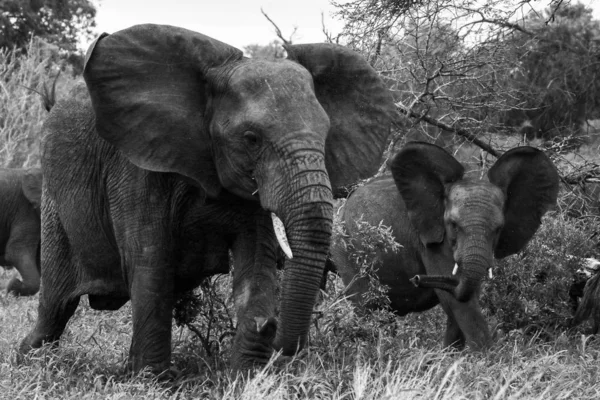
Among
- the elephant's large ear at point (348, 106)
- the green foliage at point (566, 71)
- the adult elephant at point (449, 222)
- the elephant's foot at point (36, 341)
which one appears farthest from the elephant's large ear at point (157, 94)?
the green foliage at point (566, 71)

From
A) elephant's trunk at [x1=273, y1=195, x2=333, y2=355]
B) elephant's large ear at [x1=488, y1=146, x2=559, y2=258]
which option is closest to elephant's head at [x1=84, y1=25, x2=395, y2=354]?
elephant's trunk at [x1=273, y1=195, x2=333, y2=355]

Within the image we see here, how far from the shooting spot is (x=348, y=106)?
5234 mm

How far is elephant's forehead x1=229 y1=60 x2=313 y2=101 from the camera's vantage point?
14.9ft

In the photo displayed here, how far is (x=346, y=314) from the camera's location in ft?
19.5

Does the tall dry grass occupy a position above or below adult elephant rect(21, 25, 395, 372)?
below

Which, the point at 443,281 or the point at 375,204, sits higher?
the point at 375,204

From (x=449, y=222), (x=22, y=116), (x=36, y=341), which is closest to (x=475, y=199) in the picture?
(x=449, y=222)

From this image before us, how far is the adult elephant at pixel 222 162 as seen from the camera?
4.41 meters

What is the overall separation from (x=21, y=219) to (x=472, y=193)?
7348mm

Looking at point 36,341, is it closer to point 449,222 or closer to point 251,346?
point 251,346

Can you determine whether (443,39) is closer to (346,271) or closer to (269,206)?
(346,271)

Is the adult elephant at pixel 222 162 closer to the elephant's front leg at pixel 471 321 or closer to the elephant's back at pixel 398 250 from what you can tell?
the elephant's front leg at pixel 471 321

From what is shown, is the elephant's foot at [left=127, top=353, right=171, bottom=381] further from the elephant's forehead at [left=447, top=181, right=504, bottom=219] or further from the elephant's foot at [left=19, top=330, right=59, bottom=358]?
the elephant's forehead at [left=447, top=181, right=504, bottom=219]

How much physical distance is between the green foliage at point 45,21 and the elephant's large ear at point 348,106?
62.0ft
